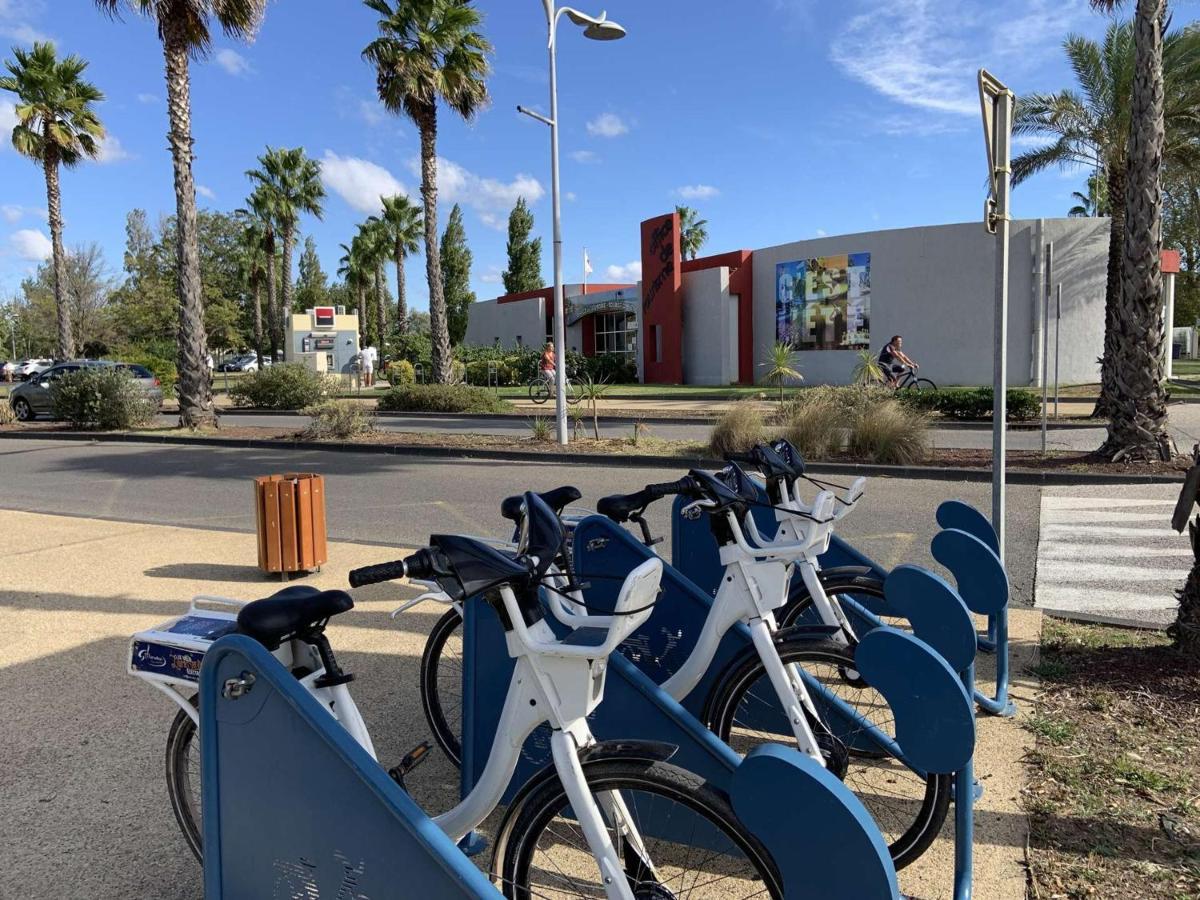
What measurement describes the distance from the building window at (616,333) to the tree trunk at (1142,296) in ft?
96.8

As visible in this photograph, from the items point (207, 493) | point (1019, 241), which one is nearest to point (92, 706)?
point (207, 493)

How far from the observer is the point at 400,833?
1.94m

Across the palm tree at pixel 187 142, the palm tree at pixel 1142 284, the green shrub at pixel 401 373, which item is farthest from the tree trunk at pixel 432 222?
the palm tree at pixel 1142 284

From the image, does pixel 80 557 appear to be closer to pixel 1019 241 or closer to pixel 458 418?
pixel 458 418

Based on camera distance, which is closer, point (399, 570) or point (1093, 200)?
point (399, 570)

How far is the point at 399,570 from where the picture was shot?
2.17m

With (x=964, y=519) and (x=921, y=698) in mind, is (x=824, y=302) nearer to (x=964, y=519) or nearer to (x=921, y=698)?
(x=964, y=519)

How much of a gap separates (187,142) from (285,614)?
19403 millimetres

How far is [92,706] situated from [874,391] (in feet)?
39.3

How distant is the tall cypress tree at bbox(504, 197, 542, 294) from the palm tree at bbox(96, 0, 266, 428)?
43.2m

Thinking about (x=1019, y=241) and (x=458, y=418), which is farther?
(x=1019, y=241)

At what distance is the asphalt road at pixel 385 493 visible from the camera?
28.2 feet

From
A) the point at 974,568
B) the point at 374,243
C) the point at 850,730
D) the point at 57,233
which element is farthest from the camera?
the point at 374,243

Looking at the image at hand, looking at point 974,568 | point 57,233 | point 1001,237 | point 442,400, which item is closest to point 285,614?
point 974,568
